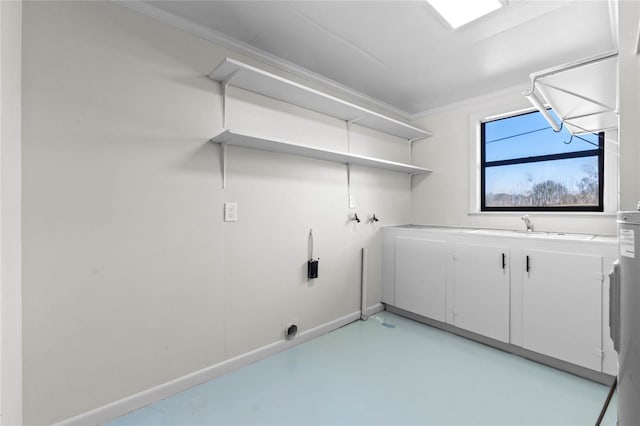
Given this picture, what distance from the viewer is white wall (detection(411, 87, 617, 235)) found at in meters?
2.72

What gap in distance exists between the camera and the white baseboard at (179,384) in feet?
5.20

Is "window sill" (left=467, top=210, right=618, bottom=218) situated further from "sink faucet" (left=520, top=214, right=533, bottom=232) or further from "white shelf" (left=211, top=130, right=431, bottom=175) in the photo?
"white shelf" (left=211, top=130, right=431, bottom=175)

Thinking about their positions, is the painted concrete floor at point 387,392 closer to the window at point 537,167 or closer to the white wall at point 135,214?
the white wall at point 135,214

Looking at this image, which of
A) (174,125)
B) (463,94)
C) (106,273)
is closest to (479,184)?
(463,94)

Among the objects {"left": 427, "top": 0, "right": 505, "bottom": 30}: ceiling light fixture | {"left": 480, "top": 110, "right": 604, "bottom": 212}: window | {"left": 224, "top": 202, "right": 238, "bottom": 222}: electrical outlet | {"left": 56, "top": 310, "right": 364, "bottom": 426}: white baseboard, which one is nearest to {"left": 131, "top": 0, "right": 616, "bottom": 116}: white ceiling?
{"left": 427, "top": 0, "right": 505, "bottom": 30}: ceiling light fixture

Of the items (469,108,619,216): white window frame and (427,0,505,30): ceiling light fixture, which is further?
(469,108,619,216): white window frame

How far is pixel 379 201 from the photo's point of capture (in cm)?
329

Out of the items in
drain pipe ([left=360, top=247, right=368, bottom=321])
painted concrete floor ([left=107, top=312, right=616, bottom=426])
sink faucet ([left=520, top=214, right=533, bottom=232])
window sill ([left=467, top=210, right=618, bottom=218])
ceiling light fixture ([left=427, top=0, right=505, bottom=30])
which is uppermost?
ceiling light fixture ([left=427, top=0, right=505, bottom=30])

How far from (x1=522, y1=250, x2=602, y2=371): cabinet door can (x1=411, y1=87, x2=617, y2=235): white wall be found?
2.40 ft

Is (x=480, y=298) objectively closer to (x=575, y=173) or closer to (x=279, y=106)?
(x=575, y=173)

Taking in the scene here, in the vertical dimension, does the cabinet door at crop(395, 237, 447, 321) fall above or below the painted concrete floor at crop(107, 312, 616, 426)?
above

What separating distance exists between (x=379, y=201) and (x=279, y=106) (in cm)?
156

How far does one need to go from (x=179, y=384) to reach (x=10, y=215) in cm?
A: 134

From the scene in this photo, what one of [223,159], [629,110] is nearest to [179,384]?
[223,159]
